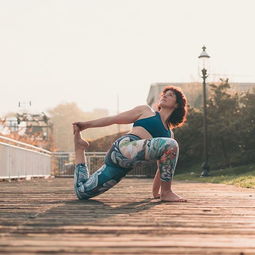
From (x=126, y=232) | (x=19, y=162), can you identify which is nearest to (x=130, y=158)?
(x=126, y=232)

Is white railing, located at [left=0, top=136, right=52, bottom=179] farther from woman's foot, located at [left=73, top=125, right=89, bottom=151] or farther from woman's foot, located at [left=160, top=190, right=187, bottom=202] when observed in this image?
woman's foot, located at [left=160, top=190, right=187, bottom=202]

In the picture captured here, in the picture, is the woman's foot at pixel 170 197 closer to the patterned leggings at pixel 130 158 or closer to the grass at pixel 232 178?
the patterned leggings at pixel 130 158

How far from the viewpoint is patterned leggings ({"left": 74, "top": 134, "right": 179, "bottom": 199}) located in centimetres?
376

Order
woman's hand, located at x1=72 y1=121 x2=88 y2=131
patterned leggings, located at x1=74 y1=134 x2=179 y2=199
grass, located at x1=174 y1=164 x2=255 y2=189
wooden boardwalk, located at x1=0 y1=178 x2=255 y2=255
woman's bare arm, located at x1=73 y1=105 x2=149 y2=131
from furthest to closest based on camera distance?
1. grass, located at x1=174 y1=164 x2=255 y2=189
2. woman's hand, located at x1=72 y1=121 x2=88 y2=131
3. woman's bare arm, located at x1=73 y1=105 x2=149 y2=131
4. patterned leggings, located at x1=74 y1=134 x2=179 y2=199
5. wooden boardwalk, located at x1=0 y1=178 x2=255 y2=255

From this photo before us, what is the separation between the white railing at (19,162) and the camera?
32.7 ft

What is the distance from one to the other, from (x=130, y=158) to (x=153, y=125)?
1.26 ft

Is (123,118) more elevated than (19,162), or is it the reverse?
(123,118)

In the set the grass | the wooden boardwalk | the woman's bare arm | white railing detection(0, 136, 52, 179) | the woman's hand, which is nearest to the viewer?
the wooden boardwalk

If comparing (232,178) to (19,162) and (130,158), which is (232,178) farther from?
(130,158)

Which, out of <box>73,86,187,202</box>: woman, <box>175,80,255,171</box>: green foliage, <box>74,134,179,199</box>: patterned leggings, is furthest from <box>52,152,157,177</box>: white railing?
<box>74,134,179,199</box>: patterned leggings

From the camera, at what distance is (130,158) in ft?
12.5

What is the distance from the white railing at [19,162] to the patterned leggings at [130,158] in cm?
591

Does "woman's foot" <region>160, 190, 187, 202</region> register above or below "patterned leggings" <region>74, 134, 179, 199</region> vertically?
below

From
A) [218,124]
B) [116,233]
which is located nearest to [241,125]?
[218,124]
